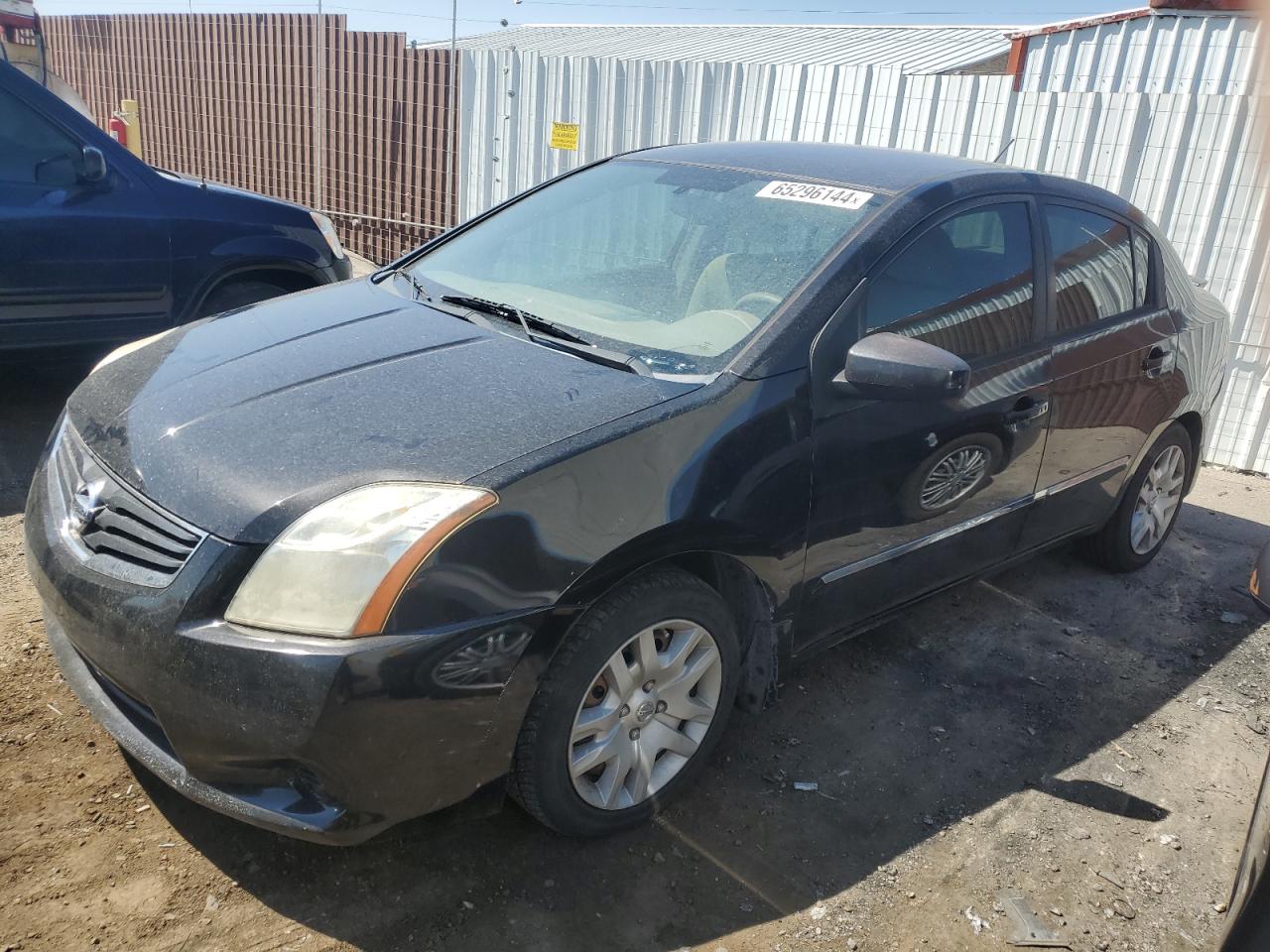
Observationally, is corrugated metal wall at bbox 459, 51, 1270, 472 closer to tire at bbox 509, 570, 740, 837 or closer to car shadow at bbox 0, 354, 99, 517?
car shadow at bbox 0, 354, 99, 517

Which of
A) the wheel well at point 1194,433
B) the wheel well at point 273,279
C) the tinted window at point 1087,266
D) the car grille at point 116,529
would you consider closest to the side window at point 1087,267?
the tinted window at point 1087,266

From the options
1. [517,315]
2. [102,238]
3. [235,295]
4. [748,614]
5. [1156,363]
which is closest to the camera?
[748,614]

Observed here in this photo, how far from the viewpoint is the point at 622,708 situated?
251cm

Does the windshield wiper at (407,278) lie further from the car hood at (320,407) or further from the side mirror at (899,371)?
the side mirror at (899,371)

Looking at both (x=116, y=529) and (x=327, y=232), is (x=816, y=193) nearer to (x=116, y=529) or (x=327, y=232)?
(x=116, y=529)

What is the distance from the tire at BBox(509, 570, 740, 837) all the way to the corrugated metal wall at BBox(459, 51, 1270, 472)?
4897 millimetres

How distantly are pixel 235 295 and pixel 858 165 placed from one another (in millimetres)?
3460

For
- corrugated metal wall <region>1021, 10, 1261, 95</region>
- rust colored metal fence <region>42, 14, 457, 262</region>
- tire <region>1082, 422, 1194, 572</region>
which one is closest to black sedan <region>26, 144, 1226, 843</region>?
tire <region>1082, 422, 1194, 572</region>

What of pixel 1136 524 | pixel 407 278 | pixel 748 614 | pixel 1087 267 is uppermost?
pixel 1087 267

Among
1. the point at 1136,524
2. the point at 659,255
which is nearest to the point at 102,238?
the point at 659,255

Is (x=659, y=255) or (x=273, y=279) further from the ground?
(x=659, y=255)

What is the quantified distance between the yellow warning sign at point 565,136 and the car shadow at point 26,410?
4465 mm

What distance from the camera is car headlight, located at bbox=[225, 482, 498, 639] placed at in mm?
2068

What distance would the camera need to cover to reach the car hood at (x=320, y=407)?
7.33ft
